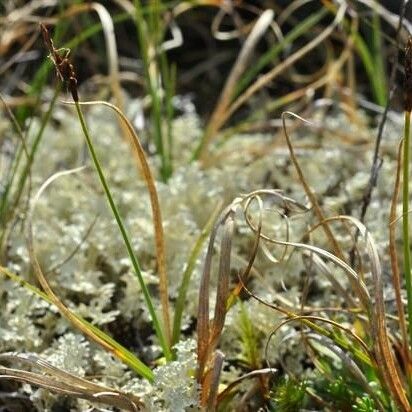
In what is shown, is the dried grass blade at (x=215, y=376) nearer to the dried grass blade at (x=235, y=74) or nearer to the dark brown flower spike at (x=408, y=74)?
the dark brown flower spike at (x=408, y=74)

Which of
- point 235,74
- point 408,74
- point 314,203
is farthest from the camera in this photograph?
point 235,74

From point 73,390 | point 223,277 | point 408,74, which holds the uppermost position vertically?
point 408,74

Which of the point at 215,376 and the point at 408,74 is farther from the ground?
the point at 408,74

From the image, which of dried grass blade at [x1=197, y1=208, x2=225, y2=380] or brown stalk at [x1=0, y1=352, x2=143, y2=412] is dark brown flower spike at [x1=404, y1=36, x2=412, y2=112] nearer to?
dried grass blade at [x1=197, y1=208, x2=225, y2=380]

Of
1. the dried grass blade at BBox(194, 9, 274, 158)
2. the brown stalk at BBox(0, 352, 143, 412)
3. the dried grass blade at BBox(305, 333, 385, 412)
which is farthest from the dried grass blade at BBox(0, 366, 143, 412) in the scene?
the dried grass blade at BBox(194, 9, 274, 158)

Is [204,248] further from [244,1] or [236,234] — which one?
[244,1]

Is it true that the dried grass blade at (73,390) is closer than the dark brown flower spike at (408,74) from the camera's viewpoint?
No

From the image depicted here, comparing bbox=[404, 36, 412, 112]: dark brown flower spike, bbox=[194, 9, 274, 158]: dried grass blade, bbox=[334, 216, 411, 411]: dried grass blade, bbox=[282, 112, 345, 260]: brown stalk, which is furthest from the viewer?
bbox=[194, 9, 274, 158]: dried grass blade

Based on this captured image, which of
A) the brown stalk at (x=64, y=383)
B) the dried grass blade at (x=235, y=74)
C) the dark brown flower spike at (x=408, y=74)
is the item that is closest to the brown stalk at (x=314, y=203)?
the dark brown flower spike at (x=408, y=74)

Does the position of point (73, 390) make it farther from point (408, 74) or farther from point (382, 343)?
point (408, 74)

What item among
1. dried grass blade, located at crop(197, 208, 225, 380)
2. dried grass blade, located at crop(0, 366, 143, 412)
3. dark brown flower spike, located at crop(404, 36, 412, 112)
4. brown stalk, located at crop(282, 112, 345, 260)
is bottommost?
dried grass blade, located at crop(0, 366, 143, 412)

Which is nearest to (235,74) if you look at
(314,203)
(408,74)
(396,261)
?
(314,203)

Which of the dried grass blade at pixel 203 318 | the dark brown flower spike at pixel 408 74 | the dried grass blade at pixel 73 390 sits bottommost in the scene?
the dried grass blade at pixel 73 390
